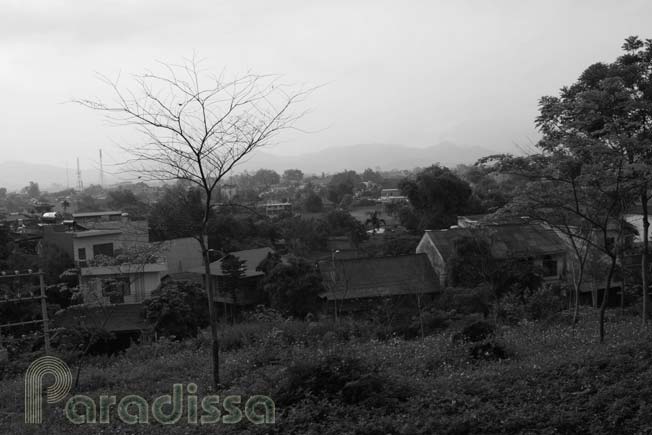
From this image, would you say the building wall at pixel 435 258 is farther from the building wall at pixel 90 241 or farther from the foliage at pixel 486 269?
the building wall at pixel 90 241

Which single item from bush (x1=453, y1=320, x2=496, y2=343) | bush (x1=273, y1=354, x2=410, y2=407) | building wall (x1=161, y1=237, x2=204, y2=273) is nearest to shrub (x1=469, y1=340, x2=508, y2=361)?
bush (x1=453, y1=320, x2=496, y2=343)

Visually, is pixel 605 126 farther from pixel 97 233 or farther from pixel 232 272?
pixel 97 233

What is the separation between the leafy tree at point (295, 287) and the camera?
21.6m

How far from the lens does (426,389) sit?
610 cm

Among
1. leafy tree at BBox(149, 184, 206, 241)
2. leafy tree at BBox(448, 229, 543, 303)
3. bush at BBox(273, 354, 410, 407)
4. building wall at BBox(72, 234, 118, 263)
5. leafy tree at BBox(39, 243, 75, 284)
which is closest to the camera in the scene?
bush at BBox(273, 354, 410, 407)

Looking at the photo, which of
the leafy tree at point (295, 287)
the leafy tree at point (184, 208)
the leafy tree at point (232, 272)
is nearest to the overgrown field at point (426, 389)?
the leafy tree at point (184, 208)

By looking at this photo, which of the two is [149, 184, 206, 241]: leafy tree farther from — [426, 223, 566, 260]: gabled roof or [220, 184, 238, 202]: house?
[426, 223, 566, 260]: gabled roof

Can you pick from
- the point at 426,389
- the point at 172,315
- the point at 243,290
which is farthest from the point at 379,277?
the point at 426,389

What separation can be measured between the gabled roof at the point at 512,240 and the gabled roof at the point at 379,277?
1302mm

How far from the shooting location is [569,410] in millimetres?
5207

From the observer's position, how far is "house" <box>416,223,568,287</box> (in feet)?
78.9

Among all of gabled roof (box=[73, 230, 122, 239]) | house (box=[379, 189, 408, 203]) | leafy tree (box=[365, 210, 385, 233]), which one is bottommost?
leafy tree (box=[365, 210, 385, 233])

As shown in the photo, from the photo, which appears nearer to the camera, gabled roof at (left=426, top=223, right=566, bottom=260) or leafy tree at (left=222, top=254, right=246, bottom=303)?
gabled roof at (left=426, top=223, right=566, bottom=260)

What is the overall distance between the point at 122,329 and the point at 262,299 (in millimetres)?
9139
